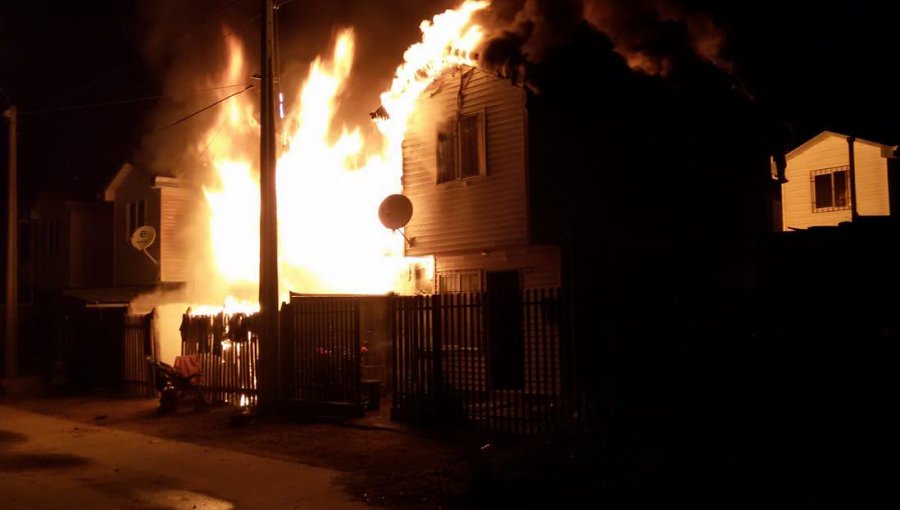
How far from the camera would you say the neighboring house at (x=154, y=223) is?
25984 mm

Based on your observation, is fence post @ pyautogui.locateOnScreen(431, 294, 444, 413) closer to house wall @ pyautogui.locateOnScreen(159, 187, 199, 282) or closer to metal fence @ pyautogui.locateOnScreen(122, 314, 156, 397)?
metal fence @ pyautogui.locateOnScreen(122, 314, 156, 397)

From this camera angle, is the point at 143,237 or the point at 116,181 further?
the point at 116,181

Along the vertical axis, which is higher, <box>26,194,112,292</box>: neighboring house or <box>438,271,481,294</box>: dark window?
<box>26,194,112,292</box>: neighboring house

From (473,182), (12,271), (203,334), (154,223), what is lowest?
(203,334)

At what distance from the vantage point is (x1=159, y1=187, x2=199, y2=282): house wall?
25953 mm

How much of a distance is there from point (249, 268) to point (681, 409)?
17.0 meters

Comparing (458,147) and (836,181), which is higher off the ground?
(836,181)

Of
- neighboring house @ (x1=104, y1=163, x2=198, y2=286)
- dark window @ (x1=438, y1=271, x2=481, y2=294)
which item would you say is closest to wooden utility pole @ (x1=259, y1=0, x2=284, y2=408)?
dark window @ (x1=438, y1=271, x2=481, y2=294)

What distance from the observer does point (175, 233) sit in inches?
1033

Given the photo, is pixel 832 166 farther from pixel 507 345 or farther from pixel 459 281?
pixel 507 345

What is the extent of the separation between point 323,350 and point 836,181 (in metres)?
16.6

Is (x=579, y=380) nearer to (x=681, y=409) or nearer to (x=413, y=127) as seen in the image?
(x=681, y=409)

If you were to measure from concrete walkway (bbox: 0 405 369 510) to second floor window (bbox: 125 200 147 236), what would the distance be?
15.0 metres

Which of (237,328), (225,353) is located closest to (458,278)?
(237,328)
